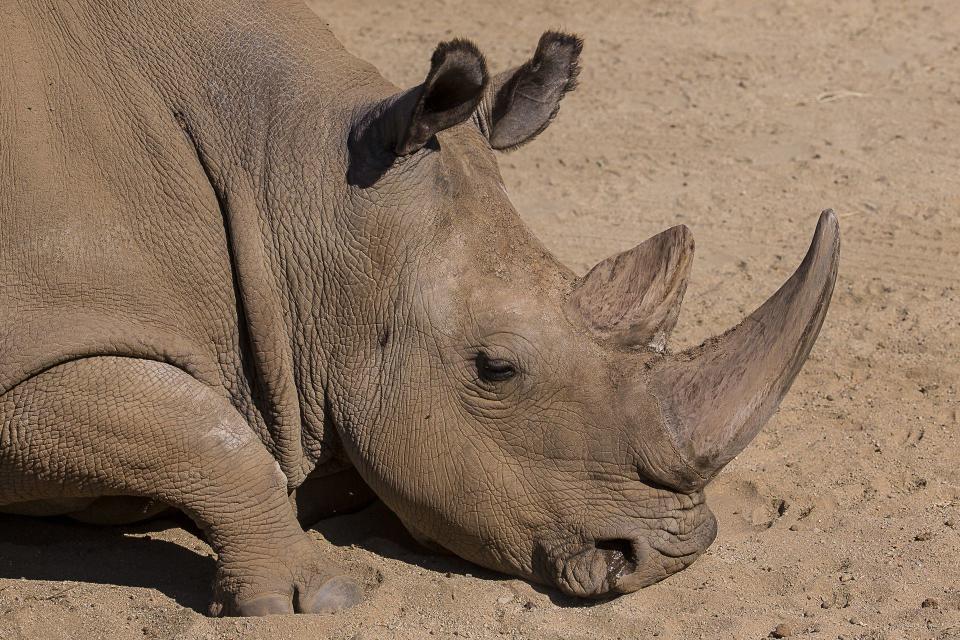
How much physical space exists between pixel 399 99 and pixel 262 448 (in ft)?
4.62

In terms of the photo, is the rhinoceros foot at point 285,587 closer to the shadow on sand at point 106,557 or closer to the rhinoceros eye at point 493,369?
the shadow on sand at point 106,557

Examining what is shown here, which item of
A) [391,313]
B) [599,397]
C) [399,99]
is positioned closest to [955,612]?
[599,397]

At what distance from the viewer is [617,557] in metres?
5.29

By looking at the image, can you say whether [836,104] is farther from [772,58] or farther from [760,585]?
[760,585]

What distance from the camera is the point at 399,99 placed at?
5199 mm

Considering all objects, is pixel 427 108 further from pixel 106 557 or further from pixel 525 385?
pixel 106 557

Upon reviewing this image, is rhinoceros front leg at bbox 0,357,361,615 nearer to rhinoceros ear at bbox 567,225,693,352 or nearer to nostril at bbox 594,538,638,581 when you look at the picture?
nostril at bbox 594,538,638,581

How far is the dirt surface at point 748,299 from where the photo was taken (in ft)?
17.6

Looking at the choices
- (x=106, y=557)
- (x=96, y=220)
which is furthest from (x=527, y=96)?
(x=106, y=557)

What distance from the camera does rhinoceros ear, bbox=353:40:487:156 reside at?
4887 mm

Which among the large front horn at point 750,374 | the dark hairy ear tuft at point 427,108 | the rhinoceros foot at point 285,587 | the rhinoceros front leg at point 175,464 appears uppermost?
the dark hairy ear tuft at point 427,108

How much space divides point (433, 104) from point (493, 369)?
992mm

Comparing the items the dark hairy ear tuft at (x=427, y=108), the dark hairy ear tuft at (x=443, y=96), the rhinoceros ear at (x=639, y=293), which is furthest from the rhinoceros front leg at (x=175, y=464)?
the rhinoceros ear at (x=639, y=293)

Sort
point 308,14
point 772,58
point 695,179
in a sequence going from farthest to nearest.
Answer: point 772,58 → point 695,179 → point 308,14
